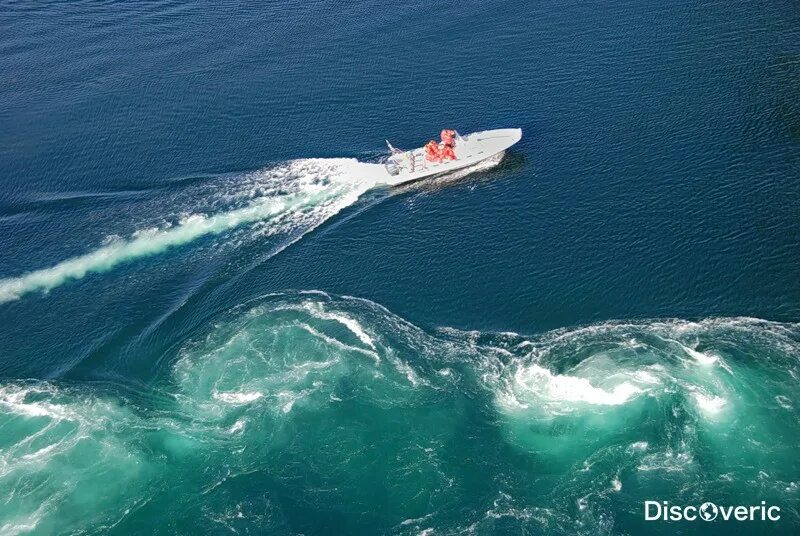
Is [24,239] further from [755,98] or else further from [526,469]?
[755,98]

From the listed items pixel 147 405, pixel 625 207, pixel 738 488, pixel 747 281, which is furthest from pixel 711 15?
pixel 147 405

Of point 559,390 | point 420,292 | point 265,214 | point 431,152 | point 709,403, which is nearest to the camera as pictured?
point 709,403

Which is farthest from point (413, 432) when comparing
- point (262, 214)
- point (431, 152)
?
point (431, 152)

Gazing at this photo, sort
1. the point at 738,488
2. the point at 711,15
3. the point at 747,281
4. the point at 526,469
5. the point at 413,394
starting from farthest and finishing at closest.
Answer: the point at 711,15 → the point at 747,281 → the point at 413,394 → the point at 526,469 → the point at 738,488

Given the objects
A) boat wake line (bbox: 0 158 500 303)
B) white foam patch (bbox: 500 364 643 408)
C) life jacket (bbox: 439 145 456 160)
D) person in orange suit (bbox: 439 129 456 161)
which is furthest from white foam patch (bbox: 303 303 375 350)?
person in orange suit (bbox: 439 129 456 161)

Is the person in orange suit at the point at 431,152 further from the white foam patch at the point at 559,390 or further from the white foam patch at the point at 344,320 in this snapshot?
the white foam patch at the point at 559,390

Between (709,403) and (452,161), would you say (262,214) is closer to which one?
(452,161)
